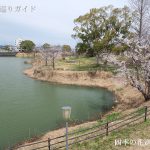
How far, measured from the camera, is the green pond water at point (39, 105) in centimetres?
2056

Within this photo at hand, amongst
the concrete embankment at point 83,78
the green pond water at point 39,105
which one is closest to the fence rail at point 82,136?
the green pond water at point 39,105

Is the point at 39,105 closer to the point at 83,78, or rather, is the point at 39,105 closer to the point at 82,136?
the point at 82,136

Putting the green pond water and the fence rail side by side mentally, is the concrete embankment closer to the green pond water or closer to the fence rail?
the green pond water

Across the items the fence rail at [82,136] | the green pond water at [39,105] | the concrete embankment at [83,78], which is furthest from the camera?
the concrete embankment at [83,78]

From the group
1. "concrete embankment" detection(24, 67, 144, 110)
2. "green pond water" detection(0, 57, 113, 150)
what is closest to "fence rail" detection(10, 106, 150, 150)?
"green pond water" detection(0, 57, 113, 150)

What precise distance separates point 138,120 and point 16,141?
7581 mm

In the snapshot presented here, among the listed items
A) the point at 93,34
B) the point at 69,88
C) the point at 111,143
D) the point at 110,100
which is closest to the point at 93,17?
the point at 93,34

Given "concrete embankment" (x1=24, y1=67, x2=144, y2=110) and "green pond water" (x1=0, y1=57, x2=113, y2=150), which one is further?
"concrete embankment" (x1=24, y1=67, x2=144, y2=110)

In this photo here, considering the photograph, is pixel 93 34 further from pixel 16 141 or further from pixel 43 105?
pixel 16 141

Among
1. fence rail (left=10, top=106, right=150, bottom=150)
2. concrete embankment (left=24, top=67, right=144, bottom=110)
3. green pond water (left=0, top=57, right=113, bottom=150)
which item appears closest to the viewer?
fence rail (left=10, top=106, right=150, bottom=150)

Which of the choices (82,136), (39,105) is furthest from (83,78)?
(82,136)

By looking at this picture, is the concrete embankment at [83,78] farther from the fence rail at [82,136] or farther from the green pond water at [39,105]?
the fence rail at [82,136]

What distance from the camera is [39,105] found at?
28.5m

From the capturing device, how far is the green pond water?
2056cm
